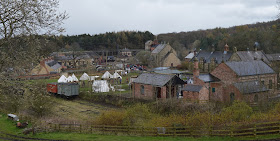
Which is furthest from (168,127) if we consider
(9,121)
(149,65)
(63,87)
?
(149,65)

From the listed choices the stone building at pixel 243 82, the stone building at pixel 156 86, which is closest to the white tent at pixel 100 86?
the stone building at pixel 156 86

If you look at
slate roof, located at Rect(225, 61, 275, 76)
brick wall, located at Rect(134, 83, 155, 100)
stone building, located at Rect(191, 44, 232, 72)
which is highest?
stone building, located at Rect(191, 44, 232, 72)

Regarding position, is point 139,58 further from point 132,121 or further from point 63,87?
point 132,121

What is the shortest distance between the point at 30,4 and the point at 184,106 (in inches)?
717

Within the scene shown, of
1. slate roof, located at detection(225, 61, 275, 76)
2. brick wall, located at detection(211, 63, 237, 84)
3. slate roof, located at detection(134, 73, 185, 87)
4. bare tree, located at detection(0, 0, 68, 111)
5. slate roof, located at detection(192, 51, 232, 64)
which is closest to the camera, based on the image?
bare tree, located at detection(0, 0, 68, 111)

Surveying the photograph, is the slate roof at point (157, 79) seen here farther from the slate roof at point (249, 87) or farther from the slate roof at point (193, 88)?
the slate roof at point (249, 87)

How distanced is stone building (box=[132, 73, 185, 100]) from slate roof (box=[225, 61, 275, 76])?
6.82 m

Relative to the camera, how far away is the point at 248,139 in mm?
17438

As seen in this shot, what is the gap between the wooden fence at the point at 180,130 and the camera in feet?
58.8

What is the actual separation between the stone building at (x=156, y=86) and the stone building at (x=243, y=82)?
13.7 feet

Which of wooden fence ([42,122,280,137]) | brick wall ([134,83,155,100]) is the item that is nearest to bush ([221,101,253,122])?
wooden fence ([42,122,280,137])

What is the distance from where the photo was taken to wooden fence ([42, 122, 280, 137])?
58.8 feet

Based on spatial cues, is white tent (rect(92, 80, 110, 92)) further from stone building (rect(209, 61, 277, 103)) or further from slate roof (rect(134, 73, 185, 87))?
stone building (rect(209, 61, 277, 103))

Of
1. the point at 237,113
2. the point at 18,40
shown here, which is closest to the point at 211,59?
the point at 237,113
